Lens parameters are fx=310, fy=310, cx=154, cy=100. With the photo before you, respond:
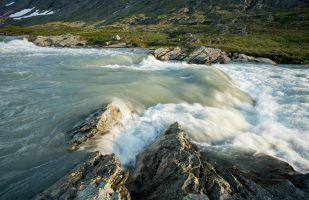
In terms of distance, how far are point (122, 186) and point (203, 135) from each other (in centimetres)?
864

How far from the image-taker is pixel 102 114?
1906 cm

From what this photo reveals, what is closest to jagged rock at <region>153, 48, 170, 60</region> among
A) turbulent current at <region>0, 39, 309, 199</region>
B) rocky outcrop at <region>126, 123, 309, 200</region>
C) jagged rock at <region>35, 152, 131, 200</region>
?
turbulent current at <region>0, 39, 309, 199</region>

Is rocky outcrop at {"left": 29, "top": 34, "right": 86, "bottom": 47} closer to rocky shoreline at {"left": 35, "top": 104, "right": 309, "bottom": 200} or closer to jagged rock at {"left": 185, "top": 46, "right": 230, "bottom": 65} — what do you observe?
jagged rock at {"left": 185, "top": 46, "right": 230, "bottom": 65}

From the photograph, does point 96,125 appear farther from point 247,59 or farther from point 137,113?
point 247,59

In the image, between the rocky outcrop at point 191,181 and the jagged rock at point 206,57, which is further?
the jagged rock at point 206,57

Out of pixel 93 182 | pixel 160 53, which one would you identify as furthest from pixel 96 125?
→ pixel 160 53

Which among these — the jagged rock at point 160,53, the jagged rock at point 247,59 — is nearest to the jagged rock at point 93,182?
the jagged rock at point 160,53

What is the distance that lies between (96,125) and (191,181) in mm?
7847

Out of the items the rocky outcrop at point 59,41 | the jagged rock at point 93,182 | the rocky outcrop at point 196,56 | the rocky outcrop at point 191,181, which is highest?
the rocky outcrop at point 59,41

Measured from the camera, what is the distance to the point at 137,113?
22266 mm

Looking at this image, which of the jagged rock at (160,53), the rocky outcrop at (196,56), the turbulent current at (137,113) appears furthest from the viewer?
the jagged rock at (160,53)

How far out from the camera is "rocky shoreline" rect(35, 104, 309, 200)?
37.5 ft

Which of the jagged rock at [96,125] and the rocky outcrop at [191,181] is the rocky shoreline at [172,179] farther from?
the jagged rock at [96,125]

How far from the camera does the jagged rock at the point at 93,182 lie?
1095 cm
